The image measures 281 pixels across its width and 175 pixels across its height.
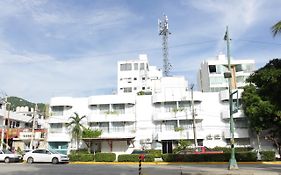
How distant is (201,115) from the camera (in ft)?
178

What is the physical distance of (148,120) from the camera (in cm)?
5562

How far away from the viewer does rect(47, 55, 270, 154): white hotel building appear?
53.0 meters

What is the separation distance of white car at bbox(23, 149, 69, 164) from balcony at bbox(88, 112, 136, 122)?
20642 millimetres

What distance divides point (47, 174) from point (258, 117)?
106 feet

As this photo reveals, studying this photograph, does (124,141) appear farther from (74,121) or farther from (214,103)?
(214,103)

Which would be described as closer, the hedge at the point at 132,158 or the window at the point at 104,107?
the hedge at the point at 132,158

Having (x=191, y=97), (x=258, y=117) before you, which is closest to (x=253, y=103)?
(x=258, y=117)

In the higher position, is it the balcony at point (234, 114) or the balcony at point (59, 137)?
the balcony at point (234, 114)

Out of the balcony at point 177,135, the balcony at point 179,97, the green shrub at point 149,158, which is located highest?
the balcony at point 179,97

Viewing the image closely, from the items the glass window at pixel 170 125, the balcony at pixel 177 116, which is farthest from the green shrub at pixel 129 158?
the glass window at pixel 170 125

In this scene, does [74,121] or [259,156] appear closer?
[259,156]

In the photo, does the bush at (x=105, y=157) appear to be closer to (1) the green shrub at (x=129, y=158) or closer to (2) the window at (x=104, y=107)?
(1) the green shrub at (x=129, y=158)

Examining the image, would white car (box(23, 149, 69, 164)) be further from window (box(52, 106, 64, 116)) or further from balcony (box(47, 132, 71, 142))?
window (box(52, 106, 64, 116))

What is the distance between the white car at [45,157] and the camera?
34.8 meters
